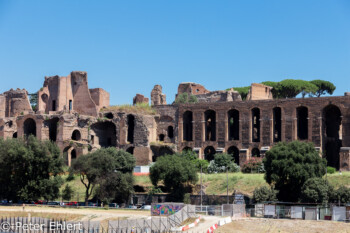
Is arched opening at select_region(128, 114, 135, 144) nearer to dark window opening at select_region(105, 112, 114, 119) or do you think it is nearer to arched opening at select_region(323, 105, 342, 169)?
dark window opening at select_region(105, 112, 114, 119)

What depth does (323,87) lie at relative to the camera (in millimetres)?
95875

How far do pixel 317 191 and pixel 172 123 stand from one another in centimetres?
3040

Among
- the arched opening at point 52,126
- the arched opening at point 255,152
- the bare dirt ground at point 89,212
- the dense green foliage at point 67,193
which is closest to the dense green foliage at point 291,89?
the arched opening at point 255,152

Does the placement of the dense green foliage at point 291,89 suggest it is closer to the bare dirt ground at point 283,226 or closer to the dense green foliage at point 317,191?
the dense green foliage at point 317,191

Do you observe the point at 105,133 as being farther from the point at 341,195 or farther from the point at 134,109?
the point at 341,195

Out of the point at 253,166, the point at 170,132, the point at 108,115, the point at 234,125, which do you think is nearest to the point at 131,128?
the point at 108,115

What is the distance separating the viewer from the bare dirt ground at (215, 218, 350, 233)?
132 feet

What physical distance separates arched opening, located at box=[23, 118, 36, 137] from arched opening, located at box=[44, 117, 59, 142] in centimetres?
236

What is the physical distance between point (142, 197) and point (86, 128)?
19744 mm

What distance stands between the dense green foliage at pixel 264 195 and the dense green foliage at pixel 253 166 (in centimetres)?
1258

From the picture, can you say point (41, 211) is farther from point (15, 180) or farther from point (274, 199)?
point (274, 199)

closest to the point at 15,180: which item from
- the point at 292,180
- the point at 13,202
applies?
the point at 13,202

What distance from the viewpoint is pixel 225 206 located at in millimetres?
45500

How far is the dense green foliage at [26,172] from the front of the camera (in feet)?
176
